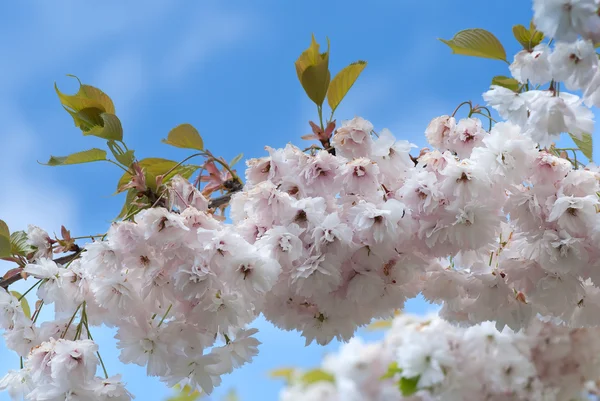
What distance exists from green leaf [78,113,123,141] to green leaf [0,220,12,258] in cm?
30

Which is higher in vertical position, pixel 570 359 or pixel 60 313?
pixel 570 359

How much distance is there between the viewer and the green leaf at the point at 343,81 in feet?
4.35

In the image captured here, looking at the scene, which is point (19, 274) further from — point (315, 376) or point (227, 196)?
point (315, 376)

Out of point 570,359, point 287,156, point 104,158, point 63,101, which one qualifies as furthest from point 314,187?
point 570,359

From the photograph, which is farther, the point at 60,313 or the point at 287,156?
the point at 60,313

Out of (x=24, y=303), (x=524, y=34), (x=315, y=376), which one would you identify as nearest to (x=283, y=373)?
(x=315, y=376)

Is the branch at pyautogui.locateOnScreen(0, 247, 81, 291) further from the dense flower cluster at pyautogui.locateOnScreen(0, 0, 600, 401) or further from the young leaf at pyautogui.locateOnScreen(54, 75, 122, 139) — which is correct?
the young leaf at pyautogui.locateOnScreen(54, 75, 122, 139)

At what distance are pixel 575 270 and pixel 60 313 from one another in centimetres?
104

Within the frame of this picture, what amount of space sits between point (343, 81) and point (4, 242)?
2.64 ft

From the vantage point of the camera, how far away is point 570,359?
2500 millimetres

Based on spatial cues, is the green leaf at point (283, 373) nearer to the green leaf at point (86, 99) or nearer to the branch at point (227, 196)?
the branch at point (227, 196)

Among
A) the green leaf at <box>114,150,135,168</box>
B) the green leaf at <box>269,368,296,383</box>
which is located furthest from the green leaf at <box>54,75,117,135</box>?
the green leaf at <box>269,368,296,383</box>

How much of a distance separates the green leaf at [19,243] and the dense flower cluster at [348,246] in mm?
97

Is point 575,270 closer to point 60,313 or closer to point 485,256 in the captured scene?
point 485,256
